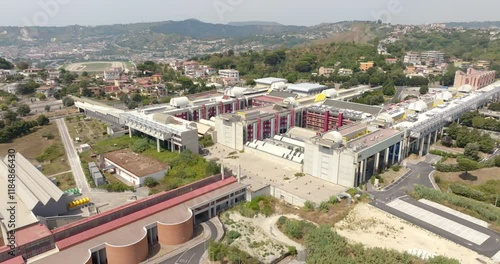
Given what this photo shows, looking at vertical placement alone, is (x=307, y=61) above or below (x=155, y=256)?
above

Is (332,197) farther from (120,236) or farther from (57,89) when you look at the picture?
(57,89)

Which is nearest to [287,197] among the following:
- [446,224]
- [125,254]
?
[446,224]

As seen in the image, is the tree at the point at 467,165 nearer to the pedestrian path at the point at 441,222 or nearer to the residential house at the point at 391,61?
the pedestrian path at the point at 441,222

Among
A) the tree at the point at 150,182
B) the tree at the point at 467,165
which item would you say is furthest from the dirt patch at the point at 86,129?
the tree at the point at 467,165

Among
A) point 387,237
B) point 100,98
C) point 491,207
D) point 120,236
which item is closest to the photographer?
point 120,236

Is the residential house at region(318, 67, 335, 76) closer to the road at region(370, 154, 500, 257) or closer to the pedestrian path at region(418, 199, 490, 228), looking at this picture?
the road at region(370, 154, 500, 257)

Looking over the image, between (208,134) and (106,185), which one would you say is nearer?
(106,185)

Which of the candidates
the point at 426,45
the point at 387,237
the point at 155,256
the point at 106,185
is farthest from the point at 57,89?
the point at 426,45

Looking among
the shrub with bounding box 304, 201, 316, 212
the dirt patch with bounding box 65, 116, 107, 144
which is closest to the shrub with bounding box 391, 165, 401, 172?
the shrub with bounding box 304, 201, 316, 212

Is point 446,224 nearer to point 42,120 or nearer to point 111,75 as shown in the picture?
point 42,120
